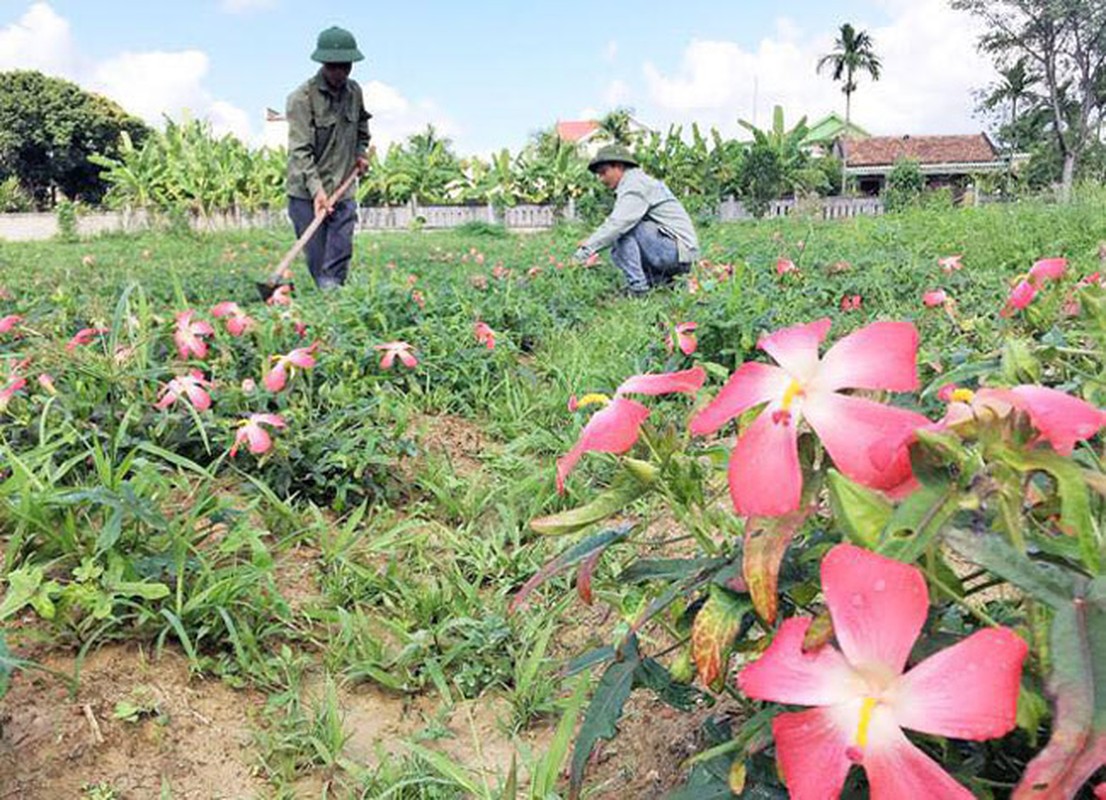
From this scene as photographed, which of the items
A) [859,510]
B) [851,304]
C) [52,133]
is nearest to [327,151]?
[851,304]

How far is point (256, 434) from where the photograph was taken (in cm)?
186

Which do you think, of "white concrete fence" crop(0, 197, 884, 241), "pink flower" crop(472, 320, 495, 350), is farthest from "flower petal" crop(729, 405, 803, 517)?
"white concrete fence" crop(0, 197, 884, 241)

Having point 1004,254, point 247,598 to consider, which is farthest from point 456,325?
point 1004,254

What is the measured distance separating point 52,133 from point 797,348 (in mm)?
42076

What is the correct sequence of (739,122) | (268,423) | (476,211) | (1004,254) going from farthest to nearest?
(476,211)
(739,122)
(1004,254)
(268,423)

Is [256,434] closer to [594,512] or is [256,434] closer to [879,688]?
[594,512]

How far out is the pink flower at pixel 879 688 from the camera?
0.44m

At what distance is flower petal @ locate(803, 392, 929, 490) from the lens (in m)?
0.53

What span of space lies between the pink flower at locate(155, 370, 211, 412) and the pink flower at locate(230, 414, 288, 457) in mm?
95

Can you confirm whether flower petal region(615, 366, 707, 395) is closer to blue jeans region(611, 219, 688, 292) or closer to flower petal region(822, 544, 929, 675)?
flower petal region(822, 544, 929, 675)

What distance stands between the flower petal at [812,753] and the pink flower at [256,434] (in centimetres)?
153

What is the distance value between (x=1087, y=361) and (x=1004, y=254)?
586 centimetres

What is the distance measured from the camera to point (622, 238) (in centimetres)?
587

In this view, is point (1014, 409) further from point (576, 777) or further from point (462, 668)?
point (462, 668)
